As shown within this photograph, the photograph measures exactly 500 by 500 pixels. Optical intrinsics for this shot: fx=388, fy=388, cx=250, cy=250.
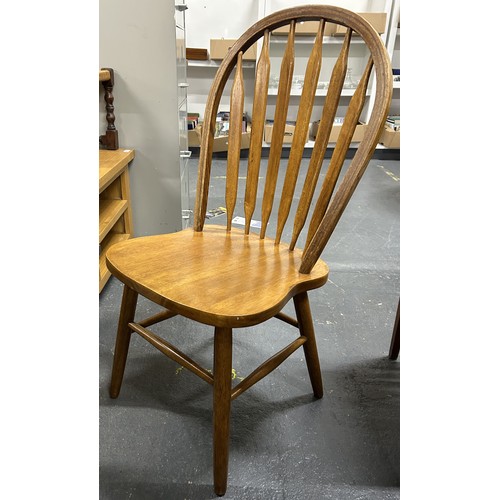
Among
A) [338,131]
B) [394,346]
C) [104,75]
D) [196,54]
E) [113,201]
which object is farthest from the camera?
[338,131]

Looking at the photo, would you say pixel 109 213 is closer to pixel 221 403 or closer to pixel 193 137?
pixel 221 403

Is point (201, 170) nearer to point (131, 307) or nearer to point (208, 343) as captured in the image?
point (131, 307)

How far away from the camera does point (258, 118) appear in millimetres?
919

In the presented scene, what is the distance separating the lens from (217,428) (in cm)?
76

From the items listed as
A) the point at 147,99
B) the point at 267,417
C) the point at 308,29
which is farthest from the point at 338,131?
the point at 267,417

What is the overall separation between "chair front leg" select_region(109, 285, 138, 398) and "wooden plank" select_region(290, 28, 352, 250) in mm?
407

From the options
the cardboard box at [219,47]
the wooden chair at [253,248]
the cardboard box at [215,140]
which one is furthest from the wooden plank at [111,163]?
the cardboard box at [219,47]

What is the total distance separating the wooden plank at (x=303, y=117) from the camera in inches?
33.3

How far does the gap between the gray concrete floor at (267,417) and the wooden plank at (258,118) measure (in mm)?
494

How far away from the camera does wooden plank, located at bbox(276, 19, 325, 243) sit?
0.84 metres

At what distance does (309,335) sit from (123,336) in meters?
0.46

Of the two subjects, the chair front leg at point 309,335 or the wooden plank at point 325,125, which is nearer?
the wooden plank at point 325,125

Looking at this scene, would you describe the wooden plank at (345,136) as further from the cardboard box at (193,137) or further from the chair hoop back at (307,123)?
the cardboard box at (193,137)
